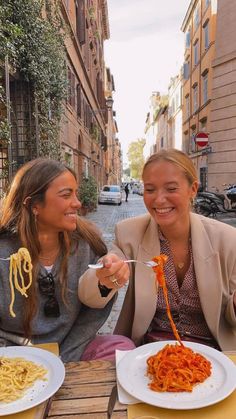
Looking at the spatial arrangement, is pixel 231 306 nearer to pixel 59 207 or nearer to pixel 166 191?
pixel 166 191

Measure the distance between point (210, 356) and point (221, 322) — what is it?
0.59 meters

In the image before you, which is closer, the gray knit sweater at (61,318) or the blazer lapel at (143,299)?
the gray knit sweater at (61,318)

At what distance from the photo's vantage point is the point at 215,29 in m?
20.7

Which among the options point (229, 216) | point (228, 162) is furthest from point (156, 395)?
point (228, 162)

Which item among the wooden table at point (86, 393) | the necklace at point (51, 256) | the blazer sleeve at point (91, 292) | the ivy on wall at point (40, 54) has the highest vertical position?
the ivy on wall at point (40, 54)

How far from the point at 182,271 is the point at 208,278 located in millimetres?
186

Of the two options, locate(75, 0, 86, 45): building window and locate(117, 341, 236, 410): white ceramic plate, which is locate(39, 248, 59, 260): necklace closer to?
locate(117, 341, 236, 410): white ceramic plate

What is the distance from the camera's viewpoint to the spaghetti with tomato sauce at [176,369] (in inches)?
55.1

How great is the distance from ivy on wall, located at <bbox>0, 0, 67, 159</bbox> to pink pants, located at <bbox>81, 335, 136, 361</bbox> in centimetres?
446

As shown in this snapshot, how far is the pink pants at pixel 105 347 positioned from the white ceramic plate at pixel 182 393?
33 centimetres

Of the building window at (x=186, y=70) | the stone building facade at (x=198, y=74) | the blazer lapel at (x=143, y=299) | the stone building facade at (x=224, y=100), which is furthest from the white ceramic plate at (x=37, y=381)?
the building window at (x=186, y=70)

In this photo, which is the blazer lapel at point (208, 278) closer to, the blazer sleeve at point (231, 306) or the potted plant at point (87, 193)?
the blazer sleeve at point (231, 306)

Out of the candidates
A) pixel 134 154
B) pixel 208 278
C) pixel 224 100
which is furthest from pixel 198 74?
pixel 134 154

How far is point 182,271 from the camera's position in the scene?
2.27m
